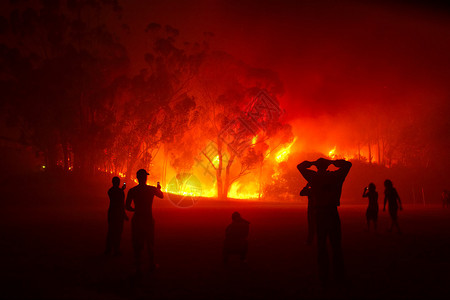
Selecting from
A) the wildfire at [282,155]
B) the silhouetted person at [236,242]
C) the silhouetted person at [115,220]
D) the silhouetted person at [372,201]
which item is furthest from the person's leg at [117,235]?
the wildfire at [282,155]

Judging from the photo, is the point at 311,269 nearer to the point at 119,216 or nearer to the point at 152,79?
the point at 119,216

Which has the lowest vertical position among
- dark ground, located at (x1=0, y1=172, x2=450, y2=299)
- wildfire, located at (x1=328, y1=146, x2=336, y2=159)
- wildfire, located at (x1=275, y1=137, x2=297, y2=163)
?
dark ground, located at (x1=0, y1=172, x2=450, y2=299)

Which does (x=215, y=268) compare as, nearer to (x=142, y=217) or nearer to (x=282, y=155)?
(x=142, y=217)

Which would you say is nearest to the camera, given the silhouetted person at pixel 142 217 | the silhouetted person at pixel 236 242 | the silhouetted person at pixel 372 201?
the silhouetted person at pixel 142 217

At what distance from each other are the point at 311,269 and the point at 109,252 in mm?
4790

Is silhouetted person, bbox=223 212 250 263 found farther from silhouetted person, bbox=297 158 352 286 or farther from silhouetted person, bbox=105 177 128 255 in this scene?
silhouetted person, bbox=105 177 128 255

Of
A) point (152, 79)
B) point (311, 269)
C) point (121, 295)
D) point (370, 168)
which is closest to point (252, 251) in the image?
point (311, 269)

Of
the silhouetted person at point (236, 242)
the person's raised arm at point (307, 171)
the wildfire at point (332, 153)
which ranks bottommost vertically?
the silhouetted person at point (236, 242)

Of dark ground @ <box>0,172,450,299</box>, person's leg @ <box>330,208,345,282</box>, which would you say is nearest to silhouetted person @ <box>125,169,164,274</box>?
dark ground @ <box>0,172,450,299</box>

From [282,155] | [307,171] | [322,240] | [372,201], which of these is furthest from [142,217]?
[282,155]

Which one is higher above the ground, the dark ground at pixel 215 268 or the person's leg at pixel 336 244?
the person's leg at pixel 336 244

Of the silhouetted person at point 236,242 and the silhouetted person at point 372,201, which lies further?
the silhouetted person at point 372,201

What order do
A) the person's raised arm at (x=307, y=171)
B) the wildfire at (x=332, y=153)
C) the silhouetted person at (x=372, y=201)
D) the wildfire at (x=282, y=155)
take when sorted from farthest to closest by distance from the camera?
the wildfire at (x=332, y=153)
the wildfire at (x=282, y=155)
the silhouetted person at (x=372, y=201)
the person's raised arm at (x=307, y=171)

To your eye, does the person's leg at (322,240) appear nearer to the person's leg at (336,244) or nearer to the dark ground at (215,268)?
the person's leg at (336,244)
